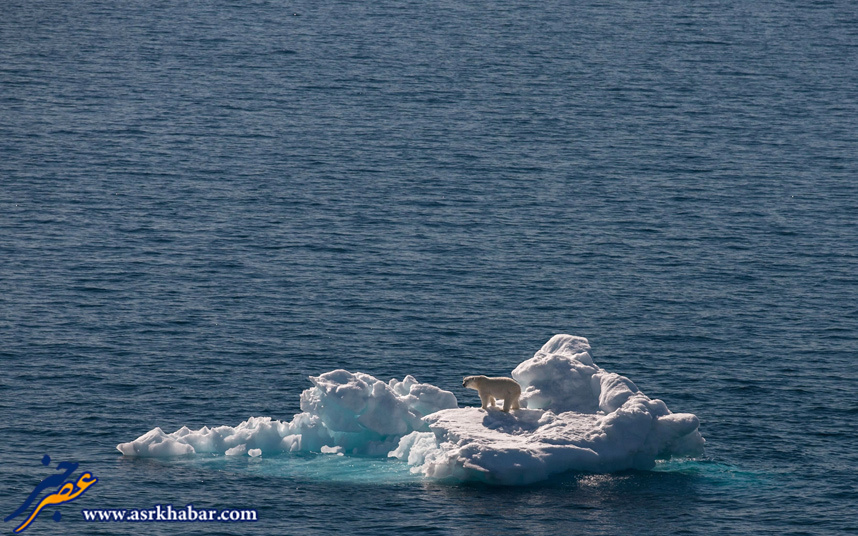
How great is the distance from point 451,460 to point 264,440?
36.5 feet

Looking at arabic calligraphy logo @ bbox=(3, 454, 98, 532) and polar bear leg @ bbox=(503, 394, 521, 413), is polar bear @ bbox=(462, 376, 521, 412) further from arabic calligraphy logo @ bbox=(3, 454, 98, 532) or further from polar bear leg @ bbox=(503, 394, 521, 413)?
arabic calligraphy logo @ bbox=(3, 454, 98, 532)

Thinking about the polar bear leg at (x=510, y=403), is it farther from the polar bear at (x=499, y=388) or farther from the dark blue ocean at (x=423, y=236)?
the dark blue ocean at (x=423, y=236)

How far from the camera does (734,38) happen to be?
160 m

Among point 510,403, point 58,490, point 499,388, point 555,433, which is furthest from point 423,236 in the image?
point 58,490

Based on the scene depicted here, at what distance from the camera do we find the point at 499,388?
5947 centimetres

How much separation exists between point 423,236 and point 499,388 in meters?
45.4

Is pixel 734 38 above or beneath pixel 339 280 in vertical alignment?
above

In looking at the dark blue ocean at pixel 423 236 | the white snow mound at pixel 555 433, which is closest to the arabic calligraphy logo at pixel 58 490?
the dark blue ocean at pixel 423 236

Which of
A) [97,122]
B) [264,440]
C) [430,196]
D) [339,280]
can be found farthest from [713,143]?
[264,440]

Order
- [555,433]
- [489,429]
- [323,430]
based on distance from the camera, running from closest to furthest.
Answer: [555,433], [489,429], [323,430]

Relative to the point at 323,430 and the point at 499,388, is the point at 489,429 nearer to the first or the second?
the point at 499,388

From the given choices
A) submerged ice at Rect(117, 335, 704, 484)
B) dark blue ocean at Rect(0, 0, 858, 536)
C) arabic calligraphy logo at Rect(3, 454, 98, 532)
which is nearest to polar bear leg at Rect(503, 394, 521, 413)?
submerged ice at Rect(117, 335, 704, 484)

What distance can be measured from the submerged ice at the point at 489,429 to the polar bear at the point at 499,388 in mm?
780

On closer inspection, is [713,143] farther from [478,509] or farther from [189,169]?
[478,509]
